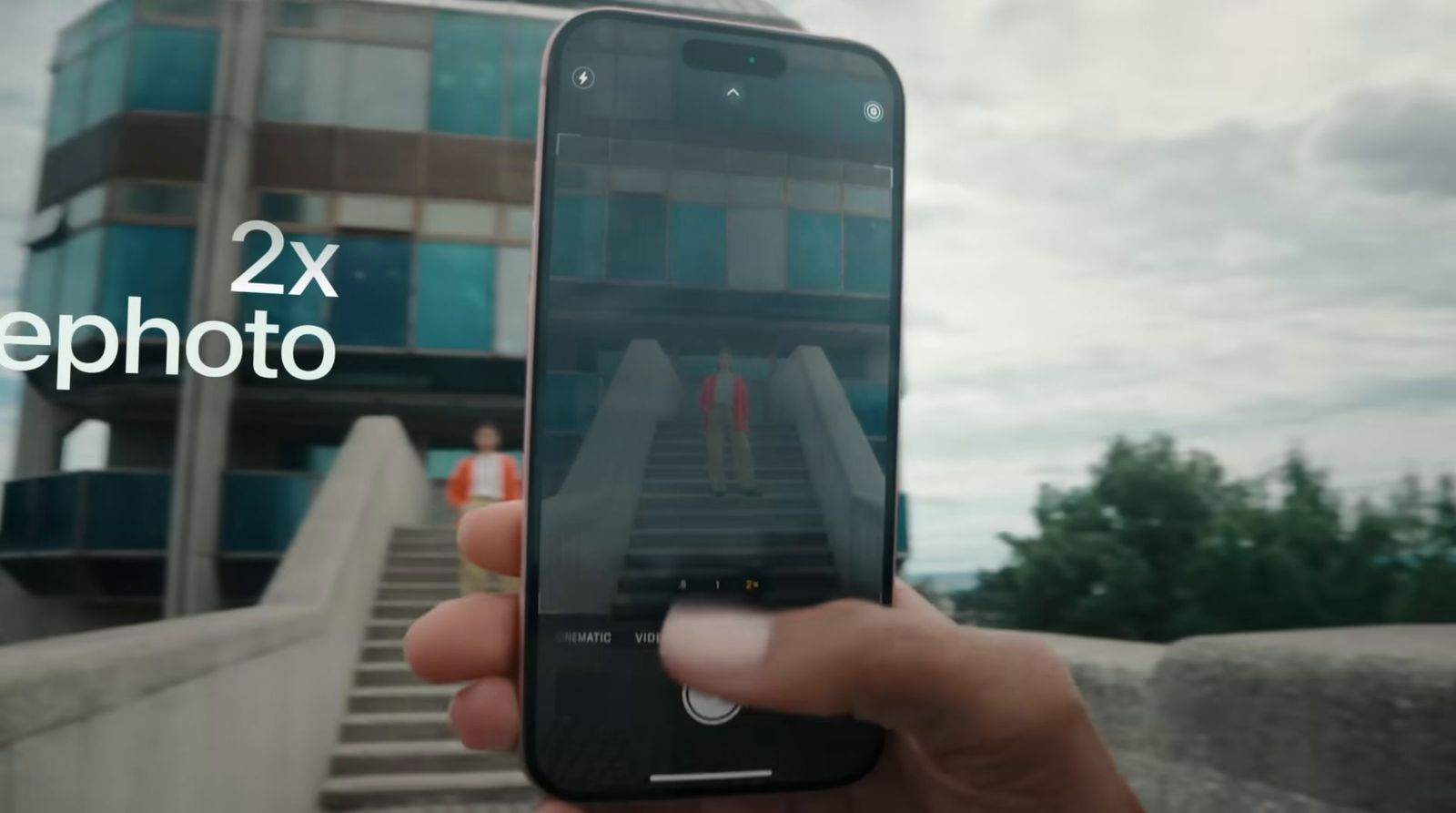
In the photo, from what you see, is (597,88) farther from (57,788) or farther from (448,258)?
(448,258)

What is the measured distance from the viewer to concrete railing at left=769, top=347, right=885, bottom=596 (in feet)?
5.32

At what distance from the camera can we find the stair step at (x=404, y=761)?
630cm

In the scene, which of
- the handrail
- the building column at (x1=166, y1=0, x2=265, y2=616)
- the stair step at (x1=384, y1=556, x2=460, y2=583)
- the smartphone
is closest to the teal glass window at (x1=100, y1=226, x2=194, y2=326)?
the building column at (x1=166, y1=0, x2=265, y2=616)

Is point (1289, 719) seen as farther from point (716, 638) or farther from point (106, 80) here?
point (106, 80)

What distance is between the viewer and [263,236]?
15.6 meters

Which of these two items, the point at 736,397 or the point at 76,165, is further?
the point at 76,165

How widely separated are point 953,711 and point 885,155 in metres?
0.82

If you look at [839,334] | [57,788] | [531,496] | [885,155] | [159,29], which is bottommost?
[57,788]

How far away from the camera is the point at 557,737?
156 cm

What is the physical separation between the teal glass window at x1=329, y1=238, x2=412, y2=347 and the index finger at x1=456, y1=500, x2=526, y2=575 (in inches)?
585

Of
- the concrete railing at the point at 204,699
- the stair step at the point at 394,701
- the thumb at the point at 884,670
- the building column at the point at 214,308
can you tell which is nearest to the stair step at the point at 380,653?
the concrete railing at the point at 204,699

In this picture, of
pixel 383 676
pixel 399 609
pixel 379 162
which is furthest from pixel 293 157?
pixel 383 676

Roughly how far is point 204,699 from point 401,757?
8.48ft

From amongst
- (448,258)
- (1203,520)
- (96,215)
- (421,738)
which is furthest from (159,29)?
(1203,520)
